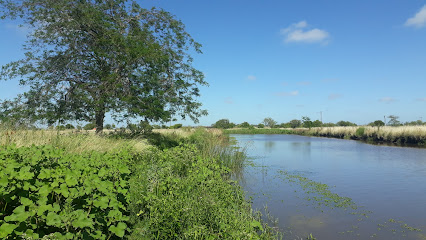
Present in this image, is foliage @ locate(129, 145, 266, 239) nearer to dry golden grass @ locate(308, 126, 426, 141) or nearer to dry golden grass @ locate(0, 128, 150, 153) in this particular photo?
dry golden grass @ locate(0, 128, 150, 153)

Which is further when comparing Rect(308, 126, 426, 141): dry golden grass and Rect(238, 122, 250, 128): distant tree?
Rect(238, 122, 250, 128): distant tree

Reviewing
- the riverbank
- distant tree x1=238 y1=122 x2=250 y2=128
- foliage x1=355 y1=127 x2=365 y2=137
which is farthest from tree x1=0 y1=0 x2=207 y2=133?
distant tree x1=238 y1=122 x2=250 y2=128

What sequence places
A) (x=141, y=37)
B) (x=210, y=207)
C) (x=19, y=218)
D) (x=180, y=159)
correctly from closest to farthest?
(x=19, y=218)
(x=210, y=207)
(x=180, y=159)
(x=141, y=37)

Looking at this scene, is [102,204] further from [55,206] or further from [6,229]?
[6,229]

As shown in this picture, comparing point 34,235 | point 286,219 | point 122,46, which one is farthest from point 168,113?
point 34,235

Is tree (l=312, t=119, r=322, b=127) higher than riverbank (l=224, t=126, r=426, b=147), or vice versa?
tree (l=312, t=119, r=322, b=127)

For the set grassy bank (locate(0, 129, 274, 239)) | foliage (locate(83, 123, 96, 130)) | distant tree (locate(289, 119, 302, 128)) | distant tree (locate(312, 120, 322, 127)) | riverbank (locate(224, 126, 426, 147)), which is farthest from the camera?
distant tree (locate(289, 119, 302, 128))

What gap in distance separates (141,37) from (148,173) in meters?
10.4

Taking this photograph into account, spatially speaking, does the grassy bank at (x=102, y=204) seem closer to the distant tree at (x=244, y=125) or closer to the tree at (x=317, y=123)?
the tree at (x=317, y=123)

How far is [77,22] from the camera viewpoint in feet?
44.5

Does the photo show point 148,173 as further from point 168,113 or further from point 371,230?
point 168,113

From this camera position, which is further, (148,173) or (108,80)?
(108,80)

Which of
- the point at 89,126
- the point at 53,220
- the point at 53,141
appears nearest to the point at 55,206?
the point at 53,220

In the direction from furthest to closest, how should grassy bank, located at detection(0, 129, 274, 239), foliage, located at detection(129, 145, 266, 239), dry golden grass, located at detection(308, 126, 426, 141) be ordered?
dry golden grass, located at detection(308, 126, 426, 141) < foliage, located at detection(129, 145, 266, 239) < grassy bank, located at detection(0, 129, 274, 239)
